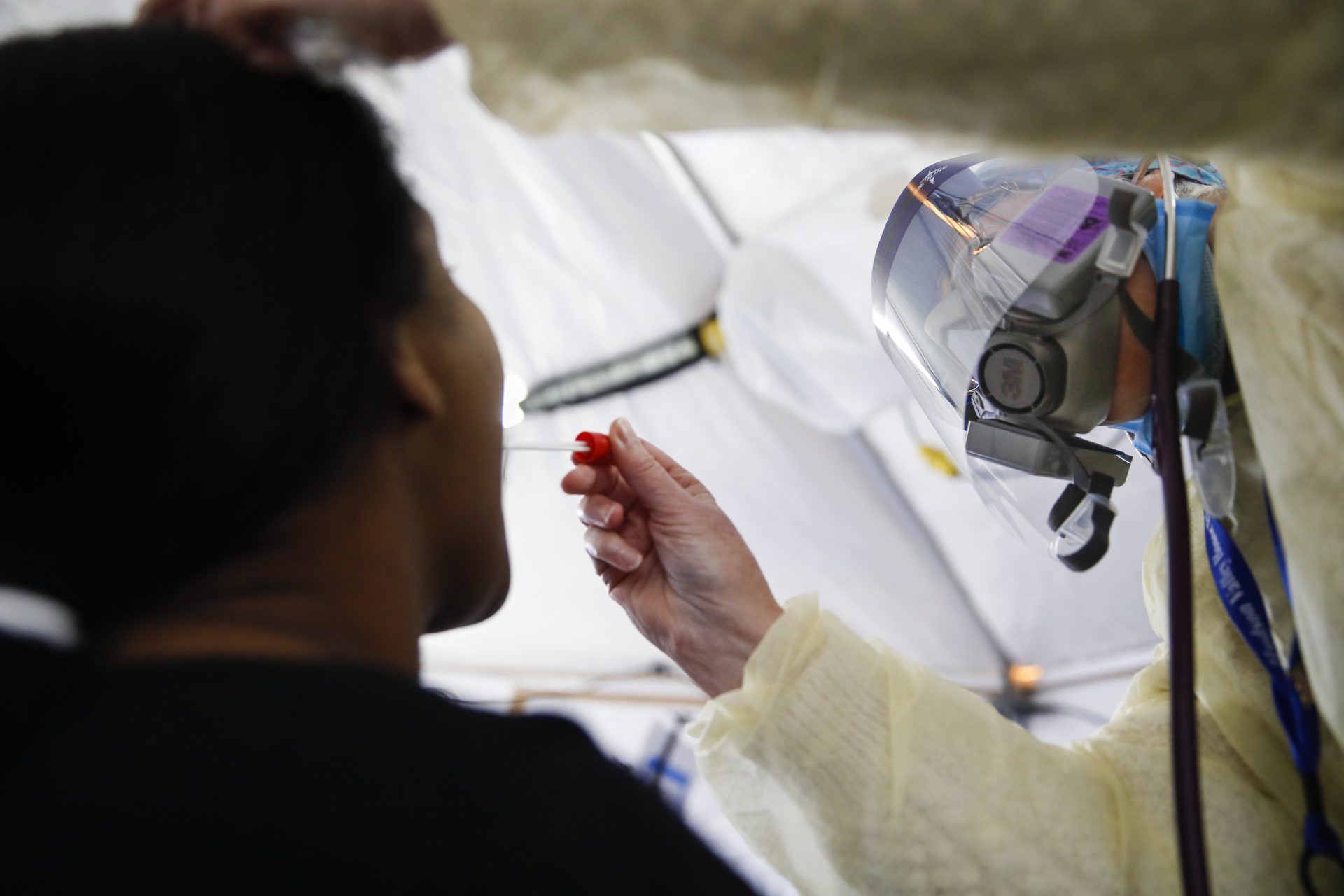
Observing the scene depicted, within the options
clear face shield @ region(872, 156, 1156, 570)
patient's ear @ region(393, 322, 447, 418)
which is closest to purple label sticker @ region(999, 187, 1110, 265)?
clear face shield @ region(872, 156, 1156, 570)

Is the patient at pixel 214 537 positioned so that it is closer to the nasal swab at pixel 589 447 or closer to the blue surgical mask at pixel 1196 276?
the nasal swab at pixel 589 447

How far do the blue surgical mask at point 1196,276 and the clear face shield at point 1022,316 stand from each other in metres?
0.03

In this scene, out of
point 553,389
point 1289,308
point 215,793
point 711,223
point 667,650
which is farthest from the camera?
point 553,389

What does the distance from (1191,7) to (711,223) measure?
1147mm

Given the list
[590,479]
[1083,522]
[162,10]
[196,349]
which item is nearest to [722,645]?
[590,479]

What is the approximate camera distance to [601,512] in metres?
0.84

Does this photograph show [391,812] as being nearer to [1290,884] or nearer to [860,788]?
[860,788]

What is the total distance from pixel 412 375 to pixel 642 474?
1.17 feet

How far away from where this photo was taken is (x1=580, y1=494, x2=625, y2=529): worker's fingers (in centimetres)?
84

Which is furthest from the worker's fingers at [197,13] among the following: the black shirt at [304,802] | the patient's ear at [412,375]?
the black shirt at [304,802]

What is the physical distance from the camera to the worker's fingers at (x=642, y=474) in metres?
0.83


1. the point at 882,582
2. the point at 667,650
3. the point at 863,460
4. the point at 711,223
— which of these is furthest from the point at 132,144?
the point at 882,582

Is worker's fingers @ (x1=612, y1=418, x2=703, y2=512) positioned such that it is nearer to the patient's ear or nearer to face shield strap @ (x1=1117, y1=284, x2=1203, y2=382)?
the patient's ear

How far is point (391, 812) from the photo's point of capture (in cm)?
37
